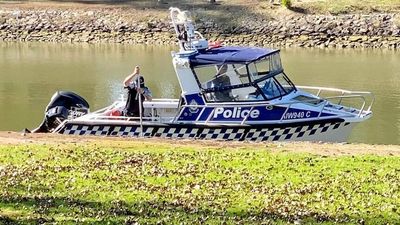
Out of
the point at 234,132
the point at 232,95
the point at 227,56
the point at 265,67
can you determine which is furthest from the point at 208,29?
the point at 234,132

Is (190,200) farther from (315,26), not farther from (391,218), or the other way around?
(315,26)

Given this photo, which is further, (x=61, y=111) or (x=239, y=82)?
(x=61, y=111)

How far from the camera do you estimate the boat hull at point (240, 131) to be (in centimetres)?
1802

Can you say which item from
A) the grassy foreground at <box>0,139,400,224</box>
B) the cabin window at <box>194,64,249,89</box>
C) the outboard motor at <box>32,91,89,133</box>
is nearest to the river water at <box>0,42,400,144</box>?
the outboard motor at <box>32,91,89,133</box>

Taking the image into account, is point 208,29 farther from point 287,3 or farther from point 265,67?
point 265,67

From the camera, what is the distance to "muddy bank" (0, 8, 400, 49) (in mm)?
49500

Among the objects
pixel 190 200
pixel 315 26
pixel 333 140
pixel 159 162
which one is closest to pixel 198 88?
pixel 333 140

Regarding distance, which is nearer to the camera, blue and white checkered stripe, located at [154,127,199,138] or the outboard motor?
blue and white checkered stripe, located at [154,127,199,138]

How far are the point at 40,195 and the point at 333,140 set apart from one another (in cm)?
991

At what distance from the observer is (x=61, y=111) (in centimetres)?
1973

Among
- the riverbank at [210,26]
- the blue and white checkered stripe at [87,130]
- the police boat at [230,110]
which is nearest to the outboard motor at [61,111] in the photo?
the police boat at [230,110]

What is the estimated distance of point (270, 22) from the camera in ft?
171

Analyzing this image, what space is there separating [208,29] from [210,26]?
0.39 meters

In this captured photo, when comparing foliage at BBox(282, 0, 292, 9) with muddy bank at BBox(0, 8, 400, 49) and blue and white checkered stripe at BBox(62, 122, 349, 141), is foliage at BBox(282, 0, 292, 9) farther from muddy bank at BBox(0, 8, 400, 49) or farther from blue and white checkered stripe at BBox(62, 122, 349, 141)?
blue and white checkered stripe at BBox(62, 122, 349, 141)
